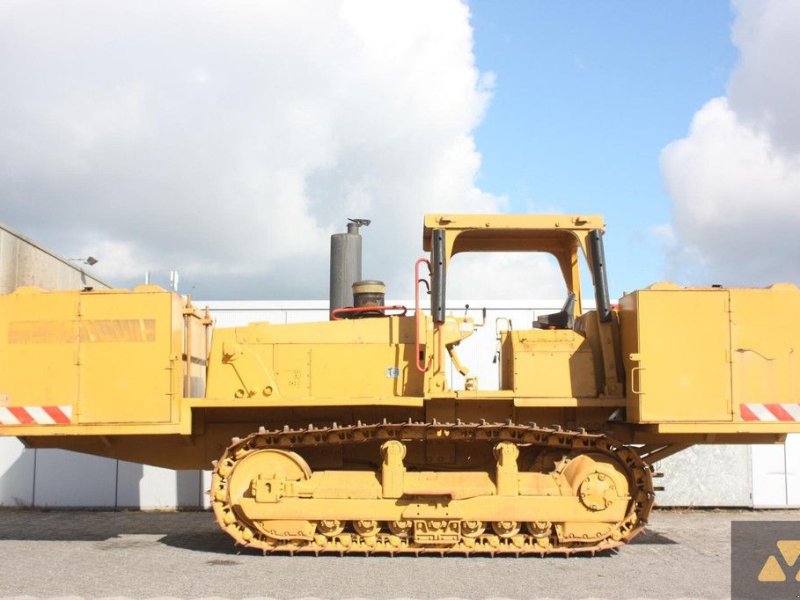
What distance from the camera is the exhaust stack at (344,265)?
1241 cm

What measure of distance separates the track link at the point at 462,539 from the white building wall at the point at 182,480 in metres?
4.74

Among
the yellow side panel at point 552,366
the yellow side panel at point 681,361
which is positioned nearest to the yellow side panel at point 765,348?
the yellow side panel at point 681,361

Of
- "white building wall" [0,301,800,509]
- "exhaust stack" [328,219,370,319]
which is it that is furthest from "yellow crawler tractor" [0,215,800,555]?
"white building wall" [0,301,800,509]

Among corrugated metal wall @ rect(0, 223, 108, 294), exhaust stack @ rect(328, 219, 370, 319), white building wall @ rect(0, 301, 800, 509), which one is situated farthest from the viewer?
white building wall @ rect(0, 301, 800, 509)

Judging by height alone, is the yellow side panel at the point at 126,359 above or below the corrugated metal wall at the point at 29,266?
below

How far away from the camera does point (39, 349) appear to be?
9.05 meters

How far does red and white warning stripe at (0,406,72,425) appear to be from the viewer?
8.91 m

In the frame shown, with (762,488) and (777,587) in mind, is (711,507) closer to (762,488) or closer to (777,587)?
(762,488)

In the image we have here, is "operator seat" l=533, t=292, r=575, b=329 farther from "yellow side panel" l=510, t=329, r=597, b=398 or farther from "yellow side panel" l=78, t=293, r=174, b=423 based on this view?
"yellow side panel" l=78, t=293, r=174, b=423

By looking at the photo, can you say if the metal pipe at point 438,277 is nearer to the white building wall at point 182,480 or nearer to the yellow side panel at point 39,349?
the yellow side panel at point 39,349

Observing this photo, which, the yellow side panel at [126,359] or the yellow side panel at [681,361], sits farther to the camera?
the yellow side panel at [126,359]

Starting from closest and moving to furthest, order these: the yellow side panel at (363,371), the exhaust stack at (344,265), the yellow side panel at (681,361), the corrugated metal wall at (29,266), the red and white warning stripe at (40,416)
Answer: the yellow side panel at (681,361), the red and white warning stripe at (40,416), the yellow side panel at (363,371), the corrugated metal wall at (29,266), the exhaust stack at (344,265)

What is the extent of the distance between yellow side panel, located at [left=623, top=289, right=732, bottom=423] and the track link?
2.13 feet

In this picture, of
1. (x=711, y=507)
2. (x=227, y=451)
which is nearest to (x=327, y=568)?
(x=227, y=451)
